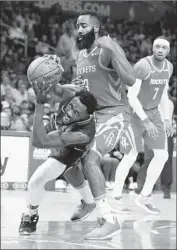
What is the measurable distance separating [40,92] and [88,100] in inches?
23.2

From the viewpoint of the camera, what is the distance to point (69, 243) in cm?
537

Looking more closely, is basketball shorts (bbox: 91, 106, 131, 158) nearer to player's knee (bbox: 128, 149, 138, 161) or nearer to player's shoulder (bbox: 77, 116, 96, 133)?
player's shoulder (bbox: 77, 116, 96, 133)

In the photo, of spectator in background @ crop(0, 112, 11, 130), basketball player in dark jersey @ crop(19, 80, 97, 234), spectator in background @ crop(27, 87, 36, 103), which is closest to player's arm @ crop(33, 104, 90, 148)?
basketball player in dark jersey @ crop(19, 80, 97, 234)

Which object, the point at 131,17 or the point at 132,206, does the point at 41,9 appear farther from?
the point at 132,206

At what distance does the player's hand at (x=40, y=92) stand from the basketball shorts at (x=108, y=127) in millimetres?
952

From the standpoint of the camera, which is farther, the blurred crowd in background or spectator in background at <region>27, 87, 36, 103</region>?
the blurred crowd in background

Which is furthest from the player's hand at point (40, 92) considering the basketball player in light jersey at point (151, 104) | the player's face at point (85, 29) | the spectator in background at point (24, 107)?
the spectator in background at point (24, 107)

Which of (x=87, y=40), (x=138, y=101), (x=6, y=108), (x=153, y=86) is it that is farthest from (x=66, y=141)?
(x=6, y=108)

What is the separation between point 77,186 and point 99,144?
1.65 feet

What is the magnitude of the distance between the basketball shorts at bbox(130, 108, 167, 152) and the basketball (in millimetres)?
2970

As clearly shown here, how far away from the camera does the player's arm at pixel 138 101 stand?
7758 millimetres

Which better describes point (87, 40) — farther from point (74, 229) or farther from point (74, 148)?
point (74, 229)

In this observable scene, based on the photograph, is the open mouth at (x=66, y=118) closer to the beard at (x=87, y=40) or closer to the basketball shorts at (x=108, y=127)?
the basketball shorts at (x=108, y=127)

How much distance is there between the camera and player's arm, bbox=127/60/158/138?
7.76m
